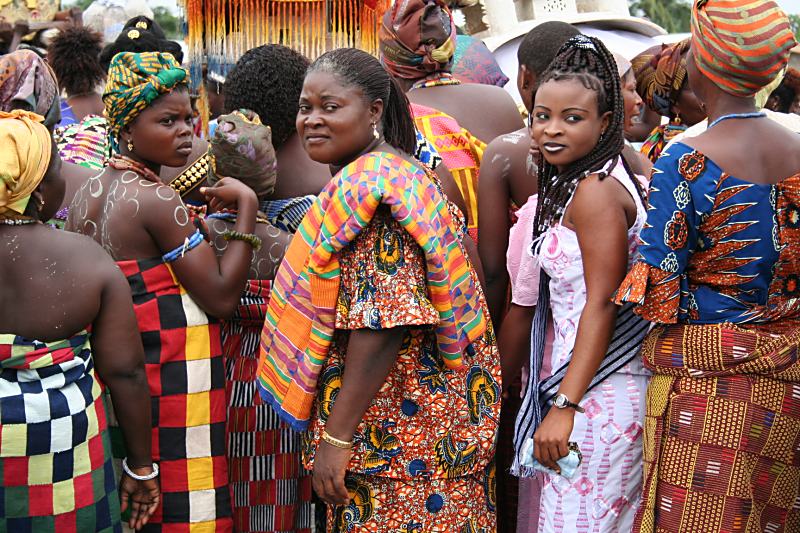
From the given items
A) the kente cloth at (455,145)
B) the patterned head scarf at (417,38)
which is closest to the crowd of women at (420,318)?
the kente cloth at (455,145)

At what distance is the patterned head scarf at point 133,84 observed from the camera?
10.5 ft

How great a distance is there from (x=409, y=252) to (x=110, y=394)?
114cm

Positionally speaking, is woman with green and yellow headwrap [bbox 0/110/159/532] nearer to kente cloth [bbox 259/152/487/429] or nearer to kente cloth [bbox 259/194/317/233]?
kente cloth [bbox 259/152/487/429]

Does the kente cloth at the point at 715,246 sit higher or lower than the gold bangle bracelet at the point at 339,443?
higher

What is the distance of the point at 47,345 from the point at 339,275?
0.89 metres

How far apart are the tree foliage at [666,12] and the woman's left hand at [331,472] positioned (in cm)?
2210

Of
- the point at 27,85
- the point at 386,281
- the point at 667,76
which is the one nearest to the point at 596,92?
the point at 667,76

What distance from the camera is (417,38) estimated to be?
4137 mm

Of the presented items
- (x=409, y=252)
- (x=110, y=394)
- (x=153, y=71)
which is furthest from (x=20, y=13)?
(x=409, y=252)

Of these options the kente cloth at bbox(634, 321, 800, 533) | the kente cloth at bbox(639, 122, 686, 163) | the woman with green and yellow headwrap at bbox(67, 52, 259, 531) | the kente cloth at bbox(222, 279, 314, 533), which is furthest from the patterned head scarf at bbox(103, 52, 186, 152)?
the kente cloth at bbox(639, 122, 686, 163)

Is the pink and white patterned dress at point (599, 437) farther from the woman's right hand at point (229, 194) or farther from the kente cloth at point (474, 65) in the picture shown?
the kente cloth at point (474, 65)

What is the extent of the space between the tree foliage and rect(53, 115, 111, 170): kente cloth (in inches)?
804

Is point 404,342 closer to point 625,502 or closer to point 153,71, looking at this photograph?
point 625,502

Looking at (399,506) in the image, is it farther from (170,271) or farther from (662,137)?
(662,137)
